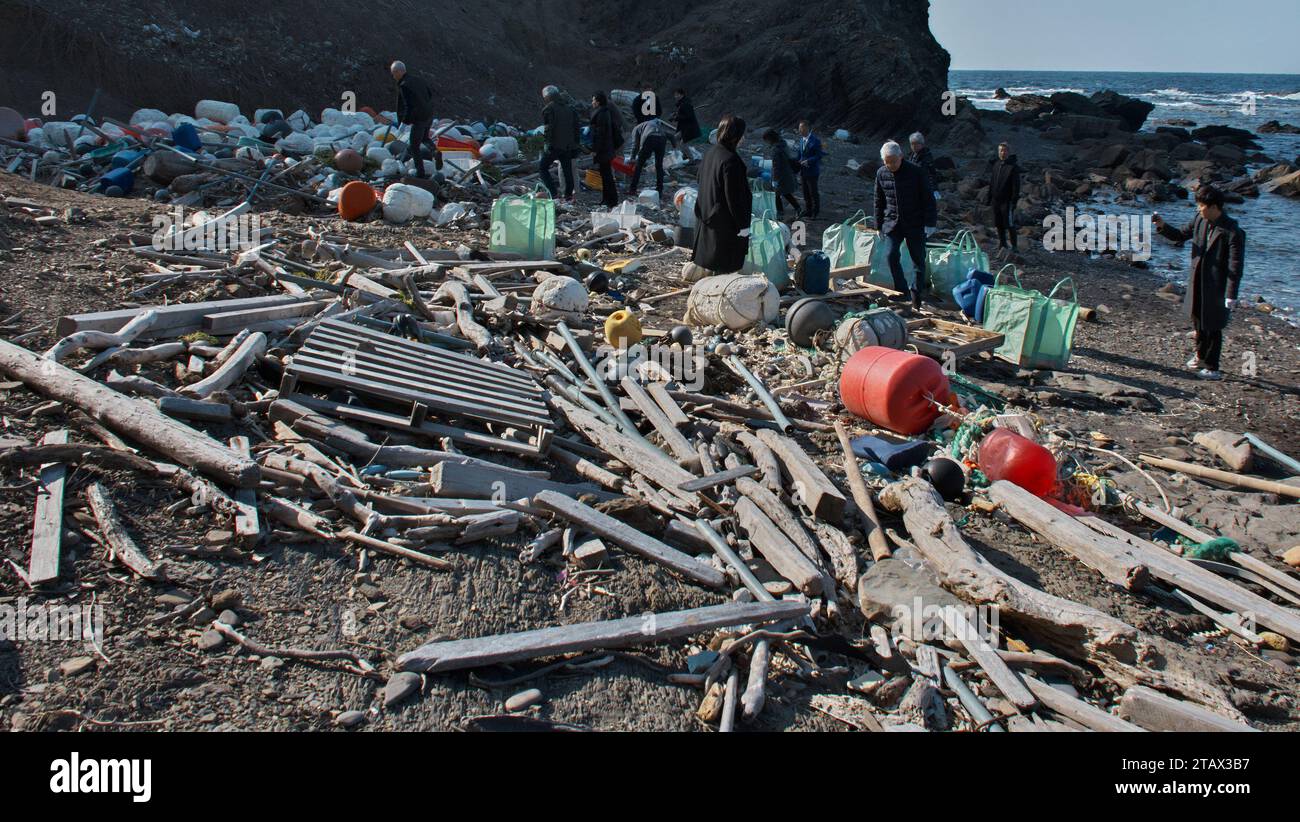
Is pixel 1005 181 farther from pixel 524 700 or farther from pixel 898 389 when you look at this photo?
pixel 524 700

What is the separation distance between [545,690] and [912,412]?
3.94 meters

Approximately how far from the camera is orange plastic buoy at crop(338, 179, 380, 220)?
35.6 ft

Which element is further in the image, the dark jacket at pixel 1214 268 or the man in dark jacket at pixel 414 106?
the man in dark jacket at pixel 414 106

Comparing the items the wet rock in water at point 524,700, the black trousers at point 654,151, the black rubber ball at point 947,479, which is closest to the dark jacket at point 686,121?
the black trousers at point 654,151

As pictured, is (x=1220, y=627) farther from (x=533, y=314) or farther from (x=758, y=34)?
(x=758, y=34)

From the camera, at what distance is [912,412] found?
21.7 feet

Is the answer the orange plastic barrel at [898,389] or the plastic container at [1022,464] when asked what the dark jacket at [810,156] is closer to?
the orange plastic barrel at [898,389]

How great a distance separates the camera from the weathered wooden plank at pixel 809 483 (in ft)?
16.8

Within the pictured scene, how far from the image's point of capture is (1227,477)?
6.47 m

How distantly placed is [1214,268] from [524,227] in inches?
273

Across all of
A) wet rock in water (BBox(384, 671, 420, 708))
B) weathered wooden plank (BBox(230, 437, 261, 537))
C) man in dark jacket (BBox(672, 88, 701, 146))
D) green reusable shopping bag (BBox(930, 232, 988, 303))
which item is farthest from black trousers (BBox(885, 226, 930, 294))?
man in dark jacket (BBox(672, 88, 701, 146))

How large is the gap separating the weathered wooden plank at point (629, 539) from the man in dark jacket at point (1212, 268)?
20.9 feet

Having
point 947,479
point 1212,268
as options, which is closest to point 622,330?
point 947,479
